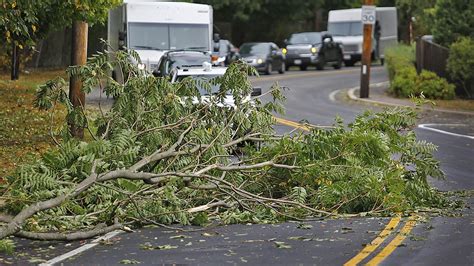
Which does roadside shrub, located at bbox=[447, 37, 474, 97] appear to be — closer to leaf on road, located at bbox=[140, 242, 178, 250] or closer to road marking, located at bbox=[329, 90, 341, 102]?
road marking, located at bbox=[329, 90, 341, 102]

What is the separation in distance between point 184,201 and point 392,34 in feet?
162

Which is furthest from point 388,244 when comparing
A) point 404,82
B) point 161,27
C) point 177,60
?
point 404,82

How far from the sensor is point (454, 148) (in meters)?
23.0

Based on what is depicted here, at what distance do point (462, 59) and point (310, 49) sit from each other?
57.7ft

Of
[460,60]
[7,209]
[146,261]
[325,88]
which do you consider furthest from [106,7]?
[325,88]

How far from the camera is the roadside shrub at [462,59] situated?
35656mm

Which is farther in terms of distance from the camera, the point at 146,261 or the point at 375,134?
the point at 375,134

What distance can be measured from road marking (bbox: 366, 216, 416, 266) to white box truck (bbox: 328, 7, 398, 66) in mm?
44249

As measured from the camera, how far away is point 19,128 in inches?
918

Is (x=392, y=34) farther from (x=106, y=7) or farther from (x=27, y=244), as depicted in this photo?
(x=27, y=244)

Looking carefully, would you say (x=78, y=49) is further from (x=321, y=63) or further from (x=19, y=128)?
(x=321, y=63)

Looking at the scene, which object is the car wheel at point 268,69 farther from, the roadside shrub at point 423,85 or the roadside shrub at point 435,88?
the roadside shrub at point 435,88

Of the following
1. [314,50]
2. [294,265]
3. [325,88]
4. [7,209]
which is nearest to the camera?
[294,265]

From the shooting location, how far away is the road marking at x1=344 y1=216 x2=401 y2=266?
10563 millimetres
